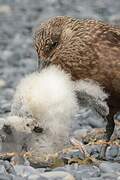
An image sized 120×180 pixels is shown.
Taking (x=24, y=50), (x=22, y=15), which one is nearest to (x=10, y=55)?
(x=24, y=50)

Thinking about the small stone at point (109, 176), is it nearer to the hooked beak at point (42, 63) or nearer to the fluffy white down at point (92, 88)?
the fluffy white down at point (92, 88)

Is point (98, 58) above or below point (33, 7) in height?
below

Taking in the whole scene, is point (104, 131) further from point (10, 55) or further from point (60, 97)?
point (10, 55)

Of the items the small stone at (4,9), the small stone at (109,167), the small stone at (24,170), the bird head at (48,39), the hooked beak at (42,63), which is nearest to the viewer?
the small stone at (24,170)

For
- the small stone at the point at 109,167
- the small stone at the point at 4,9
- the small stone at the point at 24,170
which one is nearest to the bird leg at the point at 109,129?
the small stone at the point at 109,167

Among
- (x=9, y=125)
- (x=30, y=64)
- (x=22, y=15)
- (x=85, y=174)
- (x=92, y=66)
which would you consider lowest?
(x=85, y=174)

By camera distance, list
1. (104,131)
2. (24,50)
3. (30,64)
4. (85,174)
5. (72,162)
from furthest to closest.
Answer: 1. (24,50)
2. (30,64)
3. (104,131)
4. (72,162)
5. (85,174)

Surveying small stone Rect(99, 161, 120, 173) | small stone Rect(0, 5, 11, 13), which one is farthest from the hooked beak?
small stone Rect(0, 5, 11, 13)
